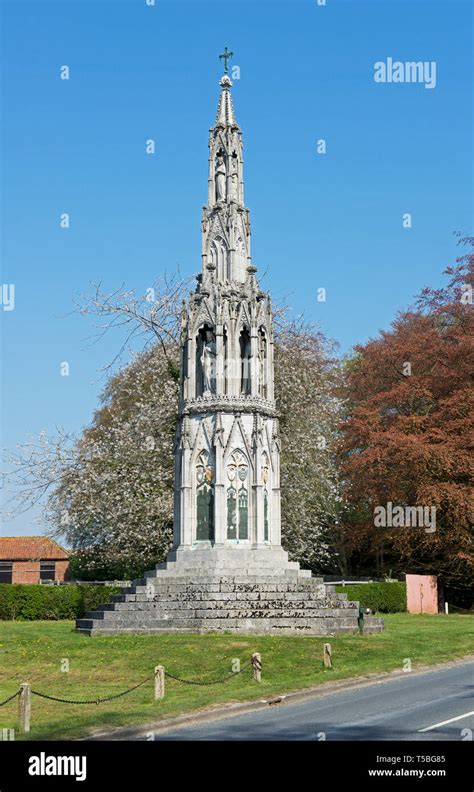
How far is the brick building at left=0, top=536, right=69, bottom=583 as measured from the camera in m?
63.7

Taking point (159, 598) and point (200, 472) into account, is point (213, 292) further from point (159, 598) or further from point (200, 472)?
point (159, 598)

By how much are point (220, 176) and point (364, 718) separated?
2289 cm

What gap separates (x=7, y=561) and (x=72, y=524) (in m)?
22.5

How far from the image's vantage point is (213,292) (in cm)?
3173

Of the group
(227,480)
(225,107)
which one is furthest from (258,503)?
(225,107)

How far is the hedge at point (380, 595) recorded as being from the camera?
3759 centimetres

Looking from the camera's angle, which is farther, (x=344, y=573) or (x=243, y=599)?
(x=344, y=573)

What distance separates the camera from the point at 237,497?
30.2 m

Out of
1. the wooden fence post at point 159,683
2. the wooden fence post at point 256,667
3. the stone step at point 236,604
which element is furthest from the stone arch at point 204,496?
the wooden fence post at point 159,683

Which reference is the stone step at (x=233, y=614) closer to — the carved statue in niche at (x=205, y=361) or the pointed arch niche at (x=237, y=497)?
the pointed arch niche at (x=237, y=497)

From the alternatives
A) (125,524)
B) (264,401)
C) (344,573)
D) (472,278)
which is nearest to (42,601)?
(125,524)

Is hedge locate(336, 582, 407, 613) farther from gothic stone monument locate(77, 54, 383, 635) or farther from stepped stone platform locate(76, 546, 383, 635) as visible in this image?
stepped stone platform locate(76, 546, 383, 635)

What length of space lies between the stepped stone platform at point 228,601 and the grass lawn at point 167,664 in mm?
759
